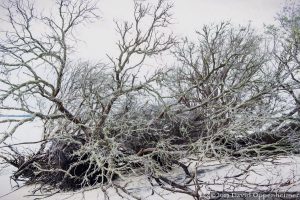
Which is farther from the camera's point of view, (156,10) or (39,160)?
(156,10)

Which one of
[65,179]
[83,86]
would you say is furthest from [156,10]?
[65,179]

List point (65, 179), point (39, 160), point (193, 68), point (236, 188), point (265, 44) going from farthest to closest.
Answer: point (193, 68) < point (265, 44) < point (39, 160) < point (65, 179) < point (236, 188)

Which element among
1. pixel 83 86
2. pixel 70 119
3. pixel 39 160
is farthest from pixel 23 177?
pixel 83 86

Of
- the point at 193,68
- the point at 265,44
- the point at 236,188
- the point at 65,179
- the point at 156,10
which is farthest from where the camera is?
the point at 193,68

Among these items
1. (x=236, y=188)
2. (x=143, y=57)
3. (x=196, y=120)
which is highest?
(x=143, y=57)

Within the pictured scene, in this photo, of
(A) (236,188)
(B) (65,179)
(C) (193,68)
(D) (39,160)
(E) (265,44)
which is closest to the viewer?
(A) (236,188)

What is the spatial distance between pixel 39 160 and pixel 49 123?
4.04ft

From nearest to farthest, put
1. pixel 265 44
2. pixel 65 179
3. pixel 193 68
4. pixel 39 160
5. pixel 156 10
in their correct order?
pixel 65 179, pixel 39 160, pixel 156 10, pixel 265 44, pixel 193 68

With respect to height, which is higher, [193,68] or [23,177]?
[193,68]

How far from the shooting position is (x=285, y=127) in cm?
1114

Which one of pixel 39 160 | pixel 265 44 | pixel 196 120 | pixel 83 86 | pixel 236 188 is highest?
pixel 265 44

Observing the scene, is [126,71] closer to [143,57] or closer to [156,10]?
[143,57]

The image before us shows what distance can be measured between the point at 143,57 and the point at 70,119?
319cm

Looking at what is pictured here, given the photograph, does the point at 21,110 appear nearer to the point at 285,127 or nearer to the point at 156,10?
the point at 156,10
